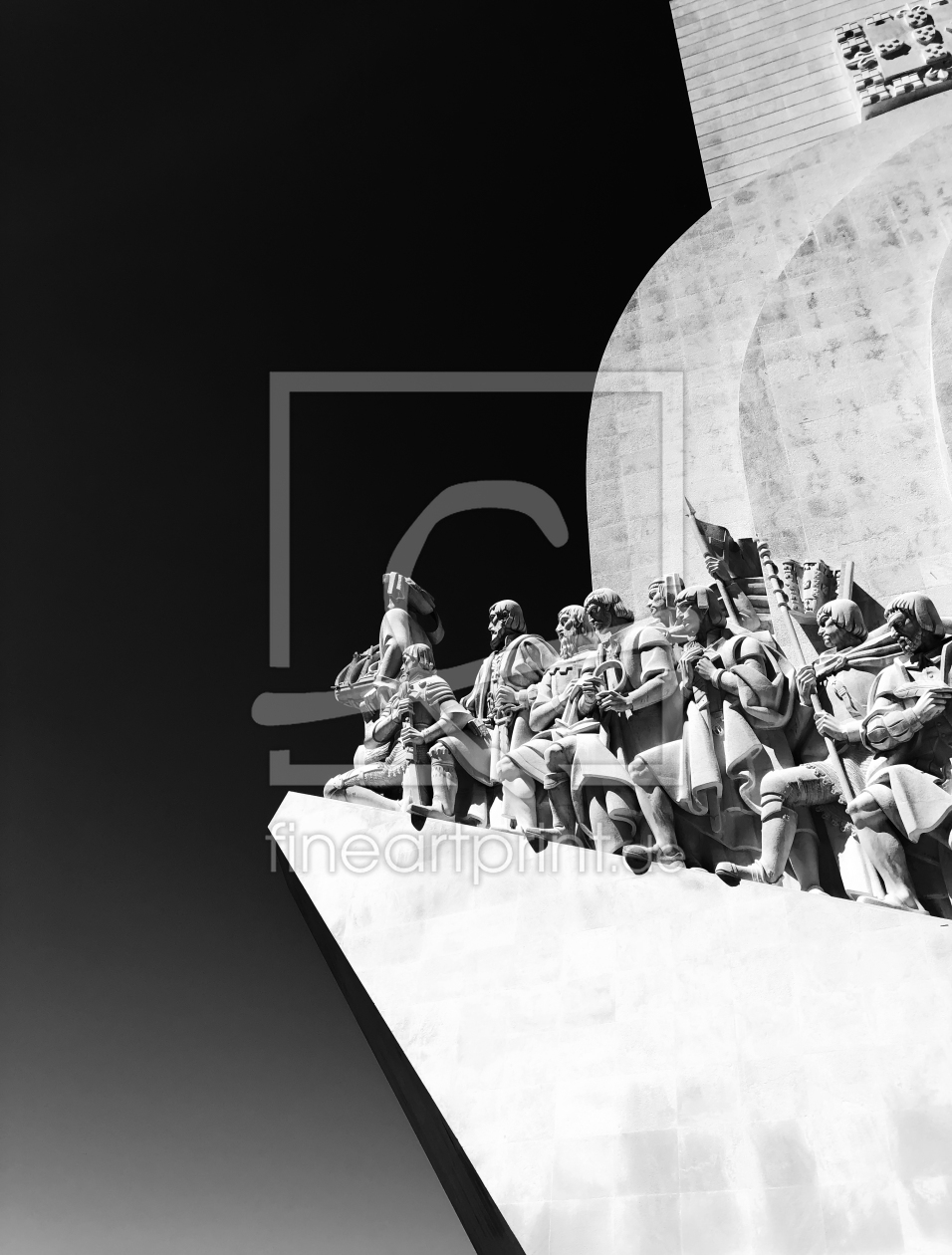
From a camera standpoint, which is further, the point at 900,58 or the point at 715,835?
the point at 900,58

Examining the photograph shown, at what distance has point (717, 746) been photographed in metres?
5.34

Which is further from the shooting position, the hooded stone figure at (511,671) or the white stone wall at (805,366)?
the white stone wall at (805,366)

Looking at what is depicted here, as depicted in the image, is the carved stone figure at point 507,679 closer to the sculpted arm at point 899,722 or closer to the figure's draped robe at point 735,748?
the figure's draped robe at point 735,748

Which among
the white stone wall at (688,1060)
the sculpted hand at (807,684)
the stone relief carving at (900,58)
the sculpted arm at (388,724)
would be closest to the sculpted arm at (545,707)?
the white stone wall at (688,1060)

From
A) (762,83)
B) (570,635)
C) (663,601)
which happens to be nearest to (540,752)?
(570,635)

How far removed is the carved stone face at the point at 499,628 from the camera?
707 centimetres

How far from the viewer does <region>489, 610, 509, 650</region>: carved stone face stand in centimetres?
707

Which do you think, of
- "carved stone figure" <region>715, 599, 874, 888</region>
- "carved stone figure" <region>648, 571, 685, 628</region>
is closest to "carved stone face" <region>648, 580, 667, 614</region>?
"carved stone figure" <region>648, 571, 685, 628</region>

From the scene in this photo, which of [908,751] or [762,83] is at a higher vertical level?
[762,83]

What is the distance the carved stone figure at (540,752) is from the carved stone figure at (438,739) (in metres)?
0.37

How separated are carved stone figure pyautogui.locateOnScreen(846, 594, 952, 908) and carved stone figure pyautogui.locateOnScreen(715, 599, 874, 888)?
0.36ft

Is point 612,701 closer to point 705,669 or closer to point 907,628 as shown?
point 705,669

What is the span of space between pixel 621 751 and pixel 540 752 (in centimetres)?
44

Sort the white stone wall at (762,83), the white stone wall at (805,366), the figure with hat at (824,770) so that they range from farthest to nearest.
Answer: the white stone wall at (762,83)
the white stone wall at (805,366)
the figure with hat at (824,770)
